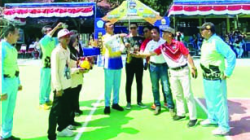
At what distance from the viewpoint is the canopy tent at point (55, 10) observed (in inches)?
846

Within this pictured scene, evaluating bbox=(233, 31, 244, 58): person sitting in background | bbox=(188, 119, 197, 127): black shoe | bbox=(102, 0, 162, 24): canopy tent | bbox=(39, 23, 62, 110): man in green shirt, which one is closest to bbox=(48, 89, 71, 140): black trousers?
bbox=(39, 23, 62, 110): man in green shirt

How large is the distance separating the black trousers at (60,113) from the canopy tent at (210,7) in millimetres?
15499

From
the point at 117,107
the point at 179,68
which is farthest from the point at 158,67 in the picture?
the point at 117,107

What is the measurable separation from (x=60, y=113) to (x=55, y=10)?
16.8 m

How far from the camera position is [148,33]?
747cm

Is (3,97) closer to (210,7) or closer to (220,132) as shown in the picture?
(220,132)

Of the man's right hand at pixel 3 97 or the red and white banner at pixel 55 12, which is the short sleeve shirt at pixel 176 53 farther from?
the red and white banner at pixel 55 12

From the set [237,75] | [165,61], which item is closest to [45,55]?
[165,61]

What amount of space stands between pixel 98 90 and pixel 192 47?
15.3 metres

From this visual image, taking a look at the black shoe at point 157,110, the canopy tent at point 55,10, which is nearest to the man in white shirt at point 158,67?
the black shoe at point 157,110

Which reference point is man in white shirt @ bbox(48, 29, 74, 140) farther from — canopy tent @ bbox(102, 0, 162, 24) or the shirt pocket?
canopy tent @ bbox(102, 0, 162, 24)

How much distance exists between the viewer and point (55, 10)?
21.5 m

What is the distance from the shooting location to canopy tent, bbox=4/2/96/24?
70.5 ft

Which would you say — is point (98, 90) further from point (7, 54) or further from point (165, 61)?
point (7, 54)
